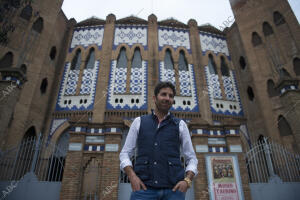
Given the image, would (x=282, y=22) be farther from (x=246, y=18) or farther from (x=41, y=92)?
(x=41, y=92)

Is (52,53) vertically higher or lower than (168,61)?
higher

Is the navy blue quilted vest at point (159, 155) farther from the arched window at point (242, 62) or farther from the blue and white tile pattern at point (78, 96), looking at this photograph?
the arched window at point (242, 62)

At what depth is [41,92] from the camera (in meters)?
10.1

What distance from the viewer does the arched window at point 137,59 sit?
37.0ft

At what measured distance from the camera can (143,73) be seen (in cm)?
1087

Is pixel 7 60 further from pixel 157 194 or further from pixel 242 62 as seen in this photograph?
pixel 242 62

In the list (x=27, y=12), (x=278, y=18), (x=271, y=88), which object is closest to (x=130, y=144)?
(x=271, y=88)

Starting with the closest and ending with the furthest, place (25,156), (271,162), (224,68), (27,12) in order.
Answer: (271,162)
(25,156)
(27,12)
(224,68)

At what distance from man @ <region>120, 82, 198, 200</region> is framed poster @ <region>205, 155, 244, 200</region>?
Result: 125 inches

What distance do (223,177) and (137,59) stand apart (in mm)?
8465

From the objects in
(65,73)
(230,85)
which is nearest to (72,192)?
(65,73)

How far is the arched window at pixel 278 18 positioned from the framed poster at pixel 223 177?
941 cm

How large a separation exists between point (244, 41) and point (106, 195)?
36.1ft

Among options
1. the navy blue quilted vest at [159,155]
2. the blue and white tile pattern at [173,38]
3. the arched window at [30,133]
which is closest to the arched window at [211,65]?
the blue and white tile pattern at [173,38]
